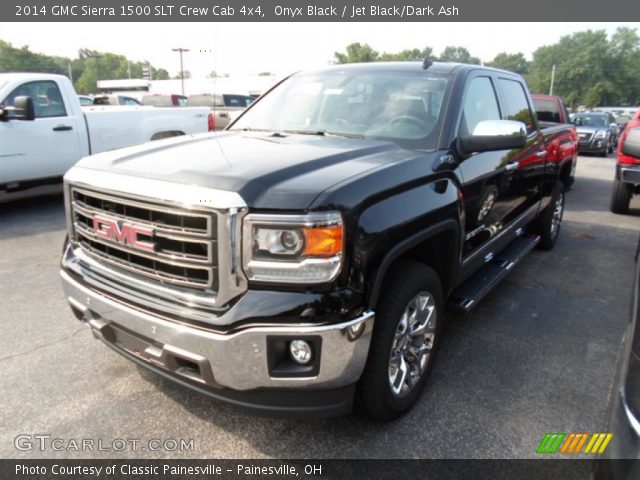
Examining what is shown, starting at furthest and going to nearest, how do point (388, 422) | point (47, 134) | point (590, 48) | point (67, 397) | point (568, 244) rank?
point (590, 48) < point (47, 134) < point (568, 244) < point (67, 397) < point (388, 422)

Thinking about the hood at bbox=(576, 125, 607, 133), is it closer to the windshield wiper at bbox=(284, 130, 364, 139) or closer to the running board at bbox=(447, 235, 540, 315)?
the running board at bbox=(447, 235, 540, 315)

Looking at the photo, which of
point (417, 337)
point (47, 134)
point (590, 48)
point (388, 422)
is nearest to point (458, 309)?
point (417, 337)

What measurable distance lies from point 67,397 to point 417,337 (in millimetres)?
2029

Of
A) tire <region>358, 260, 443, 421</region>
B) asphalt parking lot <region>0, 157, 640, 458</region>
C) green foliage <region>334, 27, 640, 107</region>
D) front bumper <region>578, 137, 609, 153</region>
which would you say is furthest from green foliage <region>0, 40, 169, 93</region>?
tire <region>358, 260, 443, 421</region>

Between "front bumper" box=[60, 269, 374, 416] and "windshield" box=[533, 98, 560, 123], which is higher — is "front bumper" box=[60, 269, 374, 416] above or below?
below

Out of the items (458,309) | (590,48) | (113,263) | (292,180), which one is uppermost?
(590,48)

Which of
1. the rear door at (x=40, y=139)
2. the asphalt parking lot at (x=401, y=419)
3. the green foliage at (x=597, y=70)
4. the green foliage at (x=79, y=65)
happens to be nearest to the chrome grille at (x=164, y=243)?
the asphalt parking lot at (x=401, y=419)

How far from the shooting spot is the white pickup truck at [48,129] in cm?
673

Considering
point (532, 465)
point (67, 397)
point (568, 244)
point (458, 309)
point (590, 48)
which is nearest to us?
point (532, 465)

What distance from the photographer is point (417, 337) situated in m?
2.69

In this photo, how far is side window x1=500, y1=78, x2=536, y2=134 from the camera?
423cm

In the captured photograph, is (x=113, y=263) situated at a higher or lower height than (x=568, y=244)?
higher

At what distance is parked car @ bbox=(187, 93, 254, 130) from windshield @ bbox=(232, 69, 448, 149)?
7.46m

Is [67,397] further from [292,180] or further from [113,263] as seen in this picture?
[292,180]
